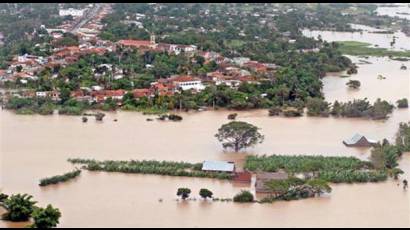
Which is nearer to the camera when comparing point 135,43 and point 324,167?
point 324,167

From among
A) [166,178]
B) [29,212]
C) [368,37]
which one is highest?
[29,212]

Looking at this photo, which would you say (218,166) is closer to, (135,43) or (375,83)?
(375,83)

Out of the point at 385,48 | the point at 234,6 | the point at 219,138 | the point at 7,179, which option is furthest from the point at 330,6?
the point at 7,179

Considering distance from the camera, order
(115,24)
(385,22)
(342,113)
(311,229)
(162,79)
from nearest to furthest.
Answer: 1. (311,229)
2. (342,113)
3. (162,79)
4. (115,24)
5. (385,22)

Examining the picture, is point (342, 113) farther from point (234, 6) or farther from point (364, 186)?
point (234, 6)

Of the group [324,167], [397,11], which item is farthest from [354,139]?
[397,11]

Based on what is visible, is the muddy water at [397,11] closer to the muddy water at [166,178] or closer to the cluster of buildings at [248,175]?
the muddy water at [166,178]

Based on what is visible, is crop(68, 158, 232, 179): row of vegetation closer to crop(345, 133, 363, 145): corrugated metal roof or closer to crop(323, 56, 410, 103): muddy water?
crop(345, 133, 363, 145): corrugated metal roof
